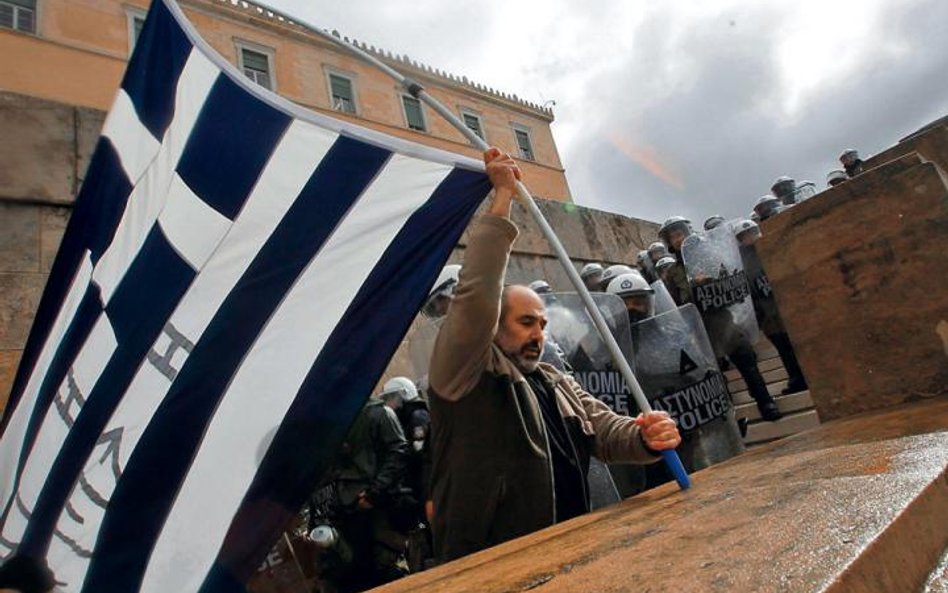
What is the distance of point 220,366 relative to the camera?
1.88 m

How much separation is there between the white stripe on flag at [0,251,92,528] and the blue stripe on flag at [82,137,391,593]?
845mm

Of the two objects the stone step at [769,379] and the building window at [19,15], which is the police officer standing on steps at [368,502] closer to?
the stone step at [769,379]

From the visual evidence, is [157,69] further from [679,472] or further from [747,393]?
[747,393]

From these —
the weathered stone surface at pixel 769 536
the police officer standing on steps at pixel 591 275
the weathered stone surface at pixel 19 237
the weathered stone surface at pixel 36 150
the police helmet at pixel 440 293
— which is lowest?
the weathered stone surface at pixel 769 536

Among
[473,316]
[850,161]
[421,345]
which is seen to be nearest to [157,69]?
[473,316]

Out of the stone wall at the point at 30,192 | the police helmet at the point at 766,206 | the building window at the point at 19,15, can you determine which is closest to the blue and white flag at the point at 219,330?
the stone wall at the point at 30,192

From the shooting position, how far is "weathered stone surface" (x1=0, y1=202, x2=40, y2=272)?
398cm

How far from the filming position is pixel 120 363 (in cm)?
196

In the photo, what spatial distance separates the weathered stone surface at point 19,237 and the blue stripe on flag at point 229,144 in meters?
2.79

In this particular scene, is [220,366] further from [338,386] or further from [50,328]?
[50,328]

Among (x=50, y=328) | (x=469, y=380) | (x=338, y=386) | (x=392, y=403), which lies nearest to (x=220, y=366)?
(x=338, y=386)

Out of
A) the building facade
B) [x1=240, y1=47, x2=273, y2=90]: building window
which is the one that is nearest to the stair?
the building facade

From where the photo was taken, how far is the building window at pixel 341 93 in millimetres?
20922

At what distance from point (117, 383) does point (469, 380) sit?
1.21 m
